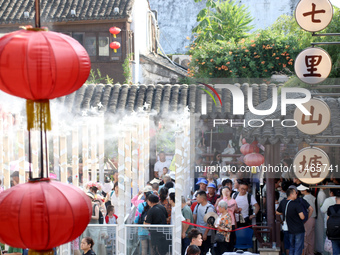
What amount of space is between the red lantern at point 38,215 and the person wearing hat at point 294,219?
4.79 meters

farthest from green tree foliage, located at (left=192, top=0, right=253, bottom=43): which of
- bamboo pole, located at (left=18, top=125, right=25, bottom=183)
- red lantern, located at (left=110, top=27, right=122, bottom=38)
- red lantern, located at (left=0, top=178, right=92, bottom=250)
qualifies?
red lantern, located at (left=0, top=178, right=92, bottom=250)

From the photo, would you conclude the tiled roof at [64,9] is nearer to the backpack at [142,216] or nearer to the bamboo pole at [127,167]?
the bamboo pole at [127,167]

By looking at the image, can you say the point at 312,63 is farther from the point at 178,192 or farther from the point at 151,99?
the point at 151,99

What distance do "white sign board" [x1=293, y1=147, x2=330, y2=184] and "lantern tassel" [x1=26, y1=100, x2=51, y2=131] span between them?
3.68 m

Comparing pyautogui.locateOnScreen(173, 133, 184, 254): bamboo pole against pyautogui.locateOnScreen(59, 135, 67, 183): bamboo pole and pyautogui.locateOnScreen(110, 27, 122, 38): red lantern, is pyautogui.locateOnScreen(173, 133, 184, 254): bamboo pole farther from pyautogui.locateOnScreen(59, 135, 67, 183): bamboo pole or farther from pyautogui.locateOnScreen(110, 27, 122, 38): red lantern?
pyautogui.locateOnScreen(110, 27, 122, 38): red lantern

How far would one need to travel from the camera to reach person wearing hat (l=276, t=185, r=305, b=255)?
29.0 ft

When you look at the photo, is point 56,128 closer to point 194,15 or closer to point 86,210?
point 86,210

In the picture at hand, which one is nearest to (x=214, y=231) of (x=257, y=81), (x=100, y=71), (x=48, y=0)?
(x=257, y=81)

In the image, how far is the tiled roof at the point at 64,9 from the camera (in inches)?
803

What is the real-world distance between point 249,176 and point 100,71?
353 inches

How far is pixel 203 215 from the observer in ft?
30.8

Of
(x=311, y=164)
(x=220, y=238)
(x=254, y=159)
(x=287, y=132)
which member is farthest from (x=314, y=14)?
(x=254, y=159)

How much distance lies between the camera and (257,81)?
63.5 feet

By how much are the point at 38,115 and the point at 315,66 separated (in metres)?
3.89
